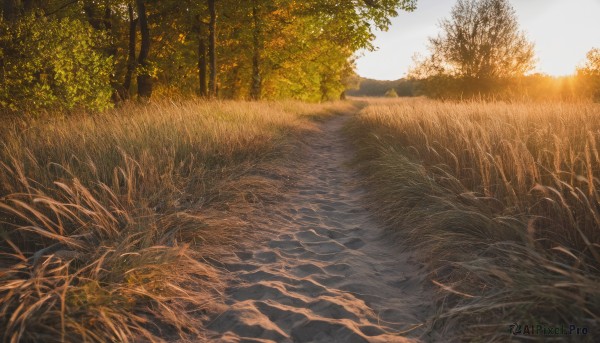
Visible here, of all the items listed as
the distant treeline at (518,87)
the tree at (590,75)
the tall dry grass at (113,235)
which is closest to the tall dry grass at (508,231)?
the tall dry grass at (113,235)

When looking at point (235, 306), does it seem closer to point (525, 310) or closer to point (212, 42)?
point (525, 310)

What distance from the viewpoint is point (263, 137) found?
7.15 metres

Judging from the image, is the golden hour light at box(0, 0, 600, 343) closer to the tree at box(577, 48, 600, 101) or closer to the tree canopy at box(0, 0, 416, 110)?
the tree canopy at box(0, 0, 416, 110)

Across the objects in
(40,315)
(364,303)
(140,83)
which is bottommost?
(364,303)

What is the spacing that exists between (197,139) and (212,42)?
28.3ft

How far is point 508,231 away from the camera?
8.24 feet

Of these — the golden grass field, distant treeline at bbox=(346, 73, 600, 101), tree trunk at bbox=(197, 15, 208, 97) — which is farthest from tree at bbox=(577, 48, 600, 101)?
tree trunk at bbox=(197, 15, 208, 97)

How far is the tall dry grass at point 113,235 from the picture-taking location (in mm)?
1807

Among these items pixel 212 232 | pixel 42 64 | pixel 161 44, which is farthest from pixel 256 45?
pixel 212 232

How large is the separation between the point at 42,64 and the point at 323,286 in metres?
7.43

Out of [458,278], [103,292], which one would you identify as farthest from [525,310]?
[103,292]

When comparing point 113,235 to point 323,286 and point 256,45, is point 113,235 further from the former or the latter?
point 256,45

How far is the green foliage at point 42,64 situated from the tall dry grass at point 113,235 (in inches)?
73.2

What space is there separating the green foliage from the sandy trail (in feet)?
18.9
